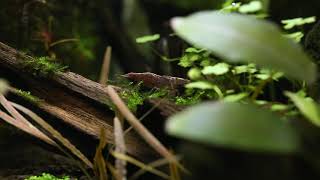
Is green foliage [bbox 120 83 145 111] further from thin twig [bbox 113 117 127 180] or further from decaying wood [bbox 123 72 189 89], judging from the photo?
thin twig [bbox 113 117 127 180]

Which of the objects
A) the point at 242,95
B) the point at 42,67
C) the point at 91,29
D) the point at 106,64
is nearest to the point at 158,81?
the point at 106,64

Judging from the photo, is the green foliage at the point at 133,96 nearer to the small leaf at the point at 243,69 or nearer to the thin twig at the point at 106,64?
the thin twig at the point at 106,64

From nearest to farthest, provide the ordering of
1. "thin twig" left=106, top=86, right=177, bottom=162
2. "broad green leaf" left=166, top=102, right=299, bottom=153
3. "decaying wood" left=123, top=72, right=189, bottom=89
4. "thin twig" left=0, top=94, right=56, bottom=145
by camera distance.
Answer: "broad green leaf" left=166, top=102, right=299, bottom=153, "thin twig" left=106, top=86, right=177, bottom=162, "thin twig" left=0, top=94, right=56, bottom=145, "decaying wood" left=123, top=72, right=189, bottom=89


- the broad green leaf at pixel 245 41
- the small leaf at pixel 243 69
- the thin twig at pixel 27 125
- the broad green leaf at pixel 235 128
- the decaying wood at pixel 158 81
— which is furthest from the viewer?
the decaying wood at pixel 158 81

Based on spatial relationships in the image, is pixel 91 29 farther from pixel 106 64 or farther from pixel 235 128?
pixel 235 128

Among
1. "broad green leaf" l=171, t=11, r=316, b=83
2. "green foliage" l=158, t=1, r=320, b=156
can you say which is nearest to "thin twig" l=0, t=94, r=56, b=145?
"green foliage" l=158, t=1, r=320, b=156

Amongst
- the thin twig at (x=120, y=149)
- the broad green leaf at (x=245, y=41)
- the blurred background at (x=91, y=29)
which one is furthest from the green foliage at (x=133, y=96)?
the blurred background at (x=91, y=29)

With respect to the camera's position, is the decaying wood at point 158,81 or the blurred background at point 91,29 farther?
the blurred background at point 91,29
